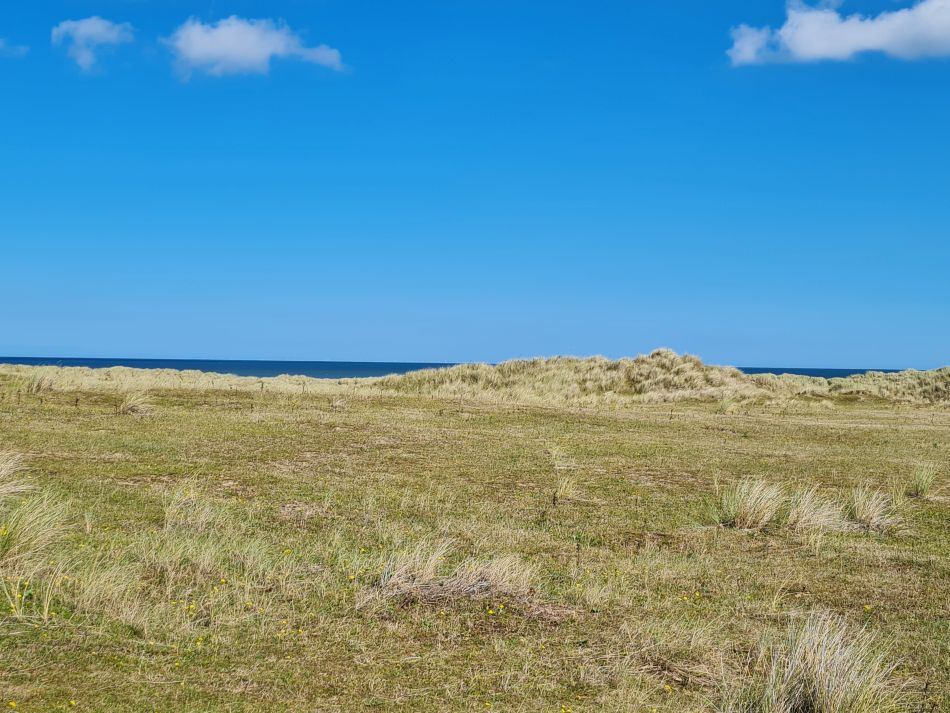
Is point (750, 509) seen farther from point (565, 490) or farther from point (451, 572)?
point (451, 572)

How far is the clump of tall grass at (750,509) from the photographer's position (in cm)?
1272

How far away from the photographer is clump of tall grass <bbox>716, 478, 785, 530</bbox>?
12719 mm

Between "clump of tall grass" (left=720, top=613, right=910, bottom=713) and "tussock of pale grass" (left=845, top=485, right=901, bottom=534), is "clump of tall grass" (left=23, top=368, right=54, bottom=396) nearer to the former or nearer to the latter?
"tussock of pale grass" (left=845, top=485, right=901, bottom=534)

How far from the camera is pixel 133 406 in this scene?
21625 millimetres

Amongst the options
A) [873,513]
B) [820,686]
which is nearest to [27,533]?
[820,686]

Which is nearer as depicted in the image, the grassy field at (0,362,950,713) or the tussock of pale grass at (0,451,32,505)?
the grassy field at (0,362,950,713)

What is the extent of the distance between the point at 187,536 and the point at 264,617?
2944 millimetres

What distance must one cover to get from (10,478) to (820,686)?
11.7 metres

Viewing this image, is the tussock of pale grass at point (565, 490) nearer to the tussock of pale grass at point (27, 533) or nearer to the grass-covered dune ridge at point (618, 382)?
the tussock of pale grass at point (27, 533)

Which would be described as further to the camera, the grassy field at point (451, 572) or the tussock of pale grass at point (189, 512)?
the tussock of pale grass at point (189, 512)

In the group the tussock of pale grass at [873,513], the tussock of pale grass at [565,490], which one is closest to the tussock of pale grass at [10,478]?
the tussock of pale grass at [565,490]

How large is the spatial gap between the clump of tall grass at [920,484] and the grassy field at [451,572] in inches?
3.3

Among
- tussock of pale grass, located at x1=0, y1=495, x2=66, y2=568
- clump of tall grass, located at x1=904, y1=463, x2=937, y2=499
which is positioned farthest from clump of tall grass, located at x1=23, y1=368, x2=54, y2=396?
clump of tall grass, located at x1=904, y1=463, x2=937, y2=499

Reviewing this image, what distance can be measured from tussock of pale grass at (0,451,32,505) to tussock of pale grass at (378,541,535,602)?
18.7 ft
